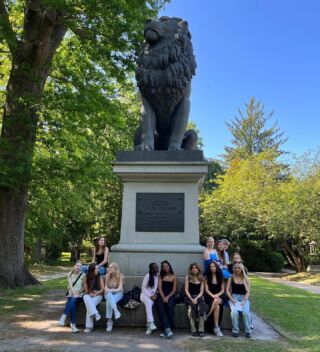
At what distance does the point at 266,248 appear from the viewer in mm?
29938

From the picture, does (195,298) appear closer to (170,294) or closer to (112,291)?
(170,294)

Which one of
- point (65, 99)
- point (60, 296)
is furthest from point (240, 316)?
point (65, 99)

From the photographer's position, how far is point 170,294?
6438 millimetres

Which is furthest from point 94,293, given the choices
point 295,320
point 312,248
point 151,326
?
point 312,248

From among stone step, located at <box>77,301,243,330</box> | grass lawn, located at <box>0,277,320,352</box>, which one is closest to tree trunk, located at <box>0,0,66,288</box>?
grass lawn, located at <box>0,277,320,352</box>

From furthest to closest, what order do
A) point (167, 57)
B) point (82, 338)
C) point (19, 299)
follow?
1. point (19, 299)
2. point (167, 57)
3. point (82, 338)

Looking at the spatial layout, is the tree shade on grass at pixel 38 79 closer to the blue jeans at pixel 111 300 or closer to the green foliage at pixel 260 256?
the blue jeans at pixel 111 300

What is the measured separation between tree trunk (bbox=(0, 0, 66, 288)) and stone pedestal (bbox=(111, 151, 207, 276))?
5189mm

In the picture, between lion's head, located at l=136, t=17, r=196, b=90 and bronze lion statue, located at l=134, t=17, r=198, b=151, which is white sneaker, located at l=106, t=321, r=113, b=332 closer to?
bronze lion statue, located at l=134, t=17, r=198, b=151

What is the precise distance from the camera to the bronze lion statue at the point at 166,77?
7641 mm

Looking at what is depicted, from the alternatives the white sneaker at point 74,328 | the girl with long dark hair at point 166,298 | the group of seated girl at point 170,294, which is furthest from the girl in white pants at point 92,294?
the girl with long dark hair at point 166,298

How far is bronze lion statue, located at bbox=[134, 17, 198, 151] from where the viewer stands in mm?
7641

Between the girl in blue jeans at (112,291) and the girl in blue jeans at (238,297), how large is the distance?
173cm

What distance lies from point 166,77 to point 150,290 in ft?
12.4
